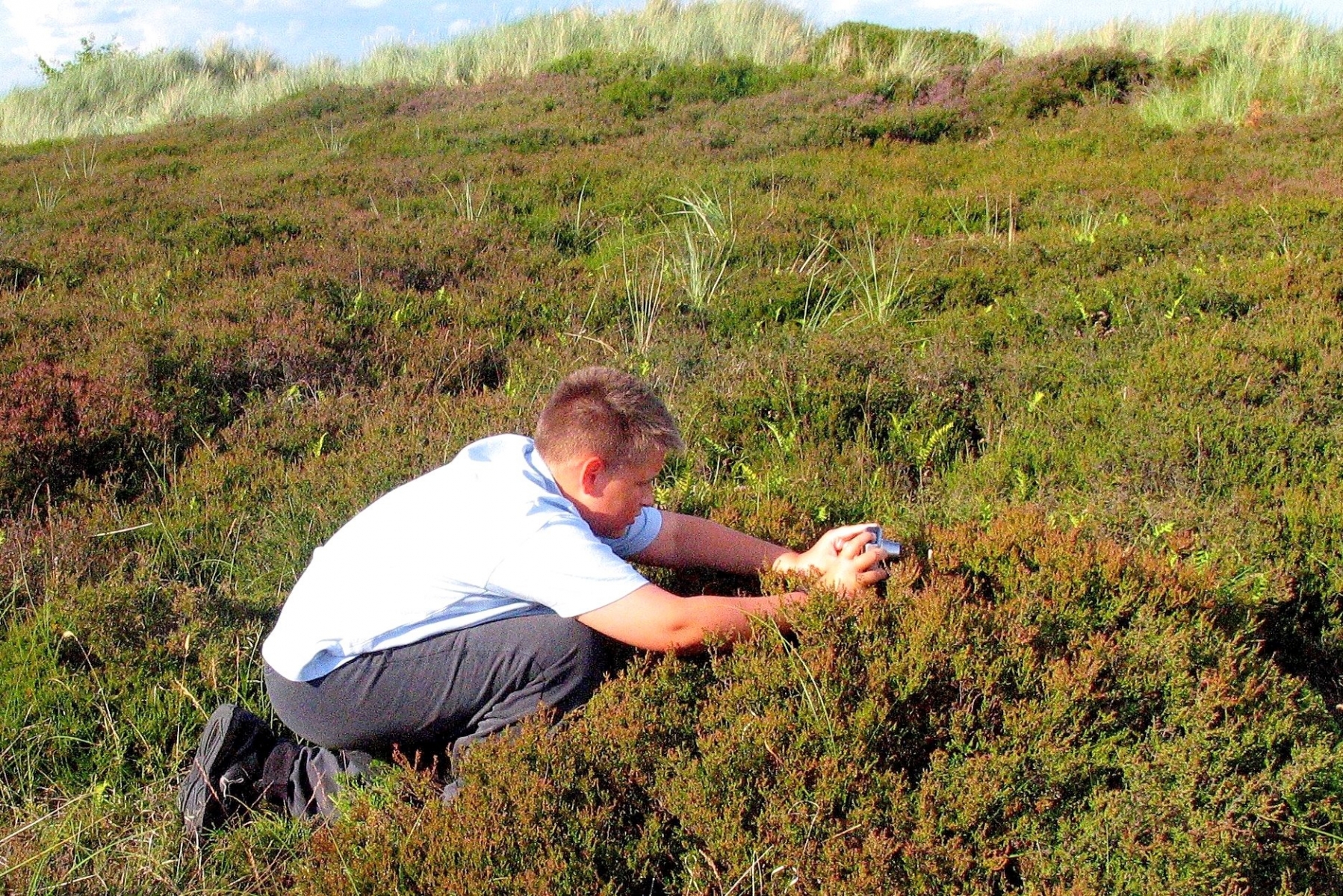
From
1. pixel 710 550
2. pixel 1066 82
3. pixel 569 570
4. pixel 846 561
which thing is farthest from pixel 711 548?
pixel 1066 82

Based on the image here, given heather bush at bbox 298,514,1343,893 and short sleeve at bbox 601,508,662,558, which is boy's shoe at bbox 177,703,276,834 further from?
short sleeve at bbox 601,508,662,558

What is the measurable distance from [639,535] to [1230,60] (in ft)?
40.7

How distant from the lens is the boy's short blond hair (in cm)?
269

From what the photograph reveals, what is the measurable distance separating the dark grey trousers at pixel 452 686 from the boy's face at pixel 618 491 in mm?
319

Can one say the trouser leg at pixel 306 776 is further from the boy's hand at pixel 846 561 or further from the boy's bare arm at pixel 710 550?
the boy's hand at pixel 846 561

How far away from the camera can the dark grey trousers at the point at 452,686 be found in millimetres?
2688

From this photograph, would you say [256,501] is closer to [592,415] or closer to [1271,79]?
[592,415]

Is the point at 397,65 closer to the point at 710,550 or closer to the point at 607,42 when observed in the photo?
the point at 607,42

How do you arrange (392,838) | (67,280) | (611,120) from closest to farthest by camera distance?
(392,838)
(67,280)
(611,120)

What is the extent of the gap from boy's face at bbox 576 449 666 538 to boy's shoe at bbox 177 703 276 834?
3.98ft

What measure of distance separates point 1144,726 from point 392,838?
186 centimetres

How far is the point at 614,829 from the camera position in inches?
91.6

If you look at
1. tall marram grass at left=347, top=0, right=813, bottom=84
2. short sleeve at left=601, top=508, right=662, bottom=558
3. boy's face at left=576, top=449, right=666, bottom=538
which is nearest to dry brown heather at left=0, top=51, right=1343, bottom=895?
short sleeve at left=601, top=508, right=662, bottom=558

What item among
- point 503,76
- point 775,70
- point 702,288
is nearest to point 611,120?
point 775,70
